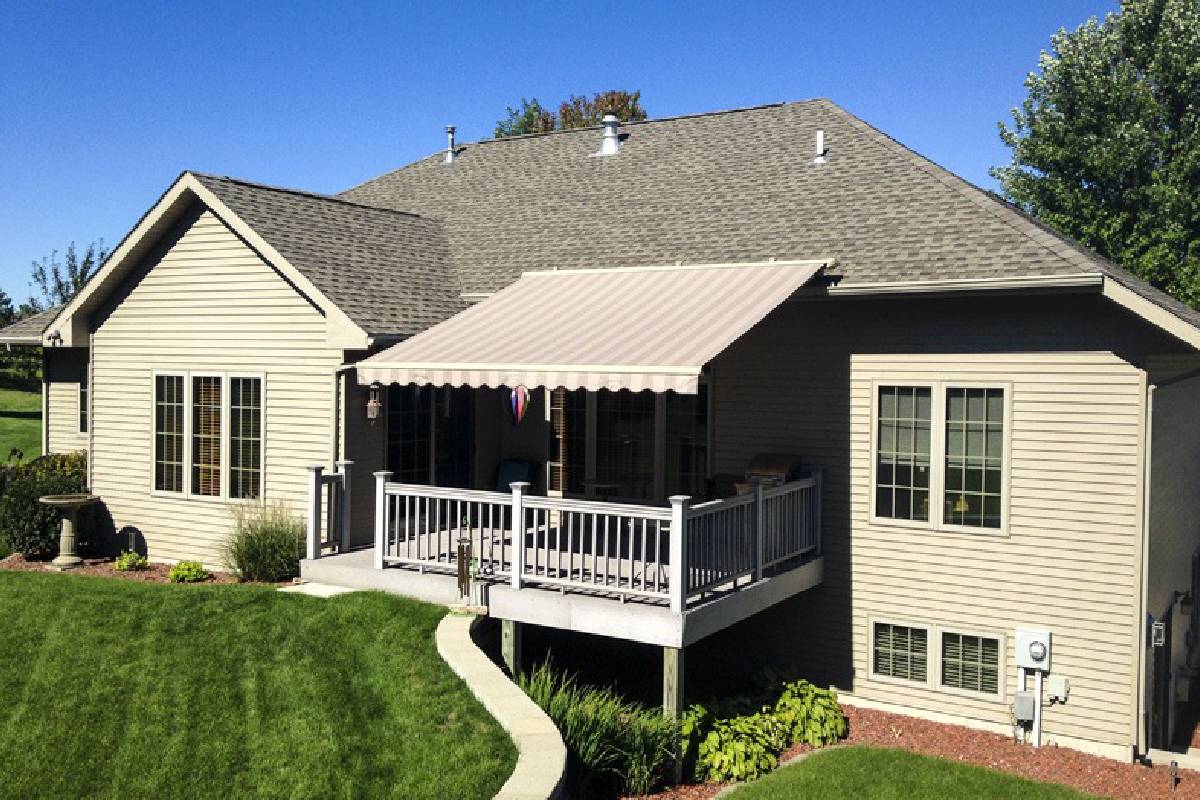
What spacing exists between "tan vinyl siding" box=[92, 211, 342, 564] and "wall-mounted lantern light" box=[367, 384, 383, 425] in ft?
2.19

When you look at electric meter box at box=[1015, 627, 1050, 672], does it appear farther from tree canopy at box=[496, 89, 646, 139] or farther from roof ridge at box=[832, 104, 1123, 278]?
tree canopy at box=[496, 89, 646, 139]

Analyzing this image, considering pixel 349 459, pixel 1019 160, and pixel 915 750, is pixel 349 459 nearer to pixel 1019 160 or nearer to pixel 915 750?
pixel 915 750

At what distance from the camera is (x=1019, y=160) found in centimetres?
4016

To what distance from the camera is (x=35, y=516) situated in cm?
1914

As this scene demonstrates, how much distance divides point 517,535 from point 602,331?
3.16 metres

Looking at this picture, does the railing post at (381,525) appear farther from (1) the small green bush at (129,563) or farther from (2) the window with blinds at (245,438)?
(1) the small green bush at (129,563)

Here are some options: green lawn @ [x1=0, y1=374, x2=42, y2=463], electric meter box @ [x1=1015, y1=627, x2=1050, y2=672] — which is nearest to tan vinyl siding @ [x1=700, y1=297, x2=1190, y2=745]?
electric meter box @ [x1=1015, y1=627, x2=1050, y2=672]

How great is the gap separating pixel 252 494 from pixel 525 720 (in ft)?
29.5

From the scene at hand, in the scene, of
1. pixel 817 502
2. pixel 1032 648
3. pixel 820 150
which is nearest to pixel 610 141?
pixel 820 150

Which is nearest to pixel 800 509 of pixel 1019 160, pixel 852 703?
pixel 852 703

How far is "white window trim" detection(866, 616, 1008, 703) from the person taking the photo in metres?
14.4

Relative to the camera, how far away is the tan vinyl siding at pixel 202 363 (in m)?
16.8

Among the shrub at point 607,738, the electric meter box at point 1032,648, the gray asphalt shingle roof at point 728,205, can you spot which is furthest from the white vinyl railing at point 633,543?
the gray asphalt shingle roof at point 728,205

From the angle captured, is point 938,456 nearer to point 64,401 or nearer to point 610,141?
point 610,141
